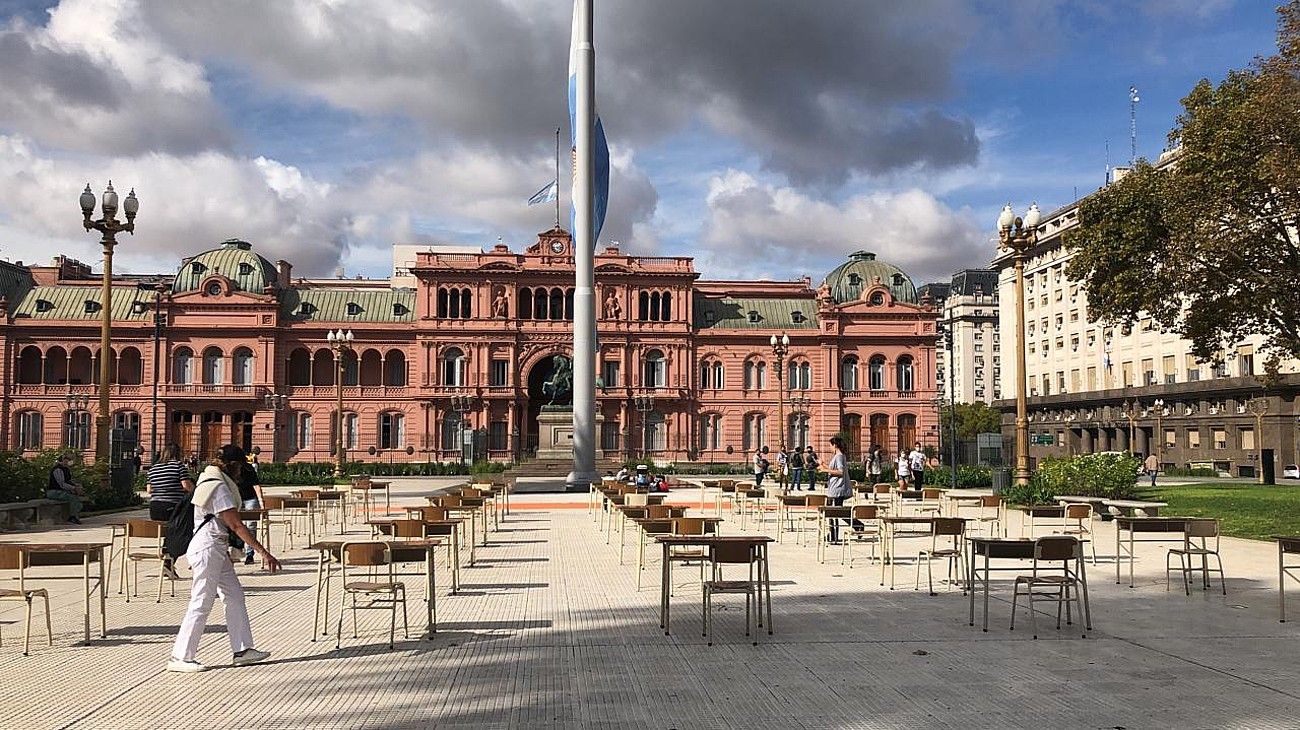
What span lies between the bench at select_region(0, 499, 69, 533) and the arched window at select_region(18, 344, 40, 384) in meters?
54.4

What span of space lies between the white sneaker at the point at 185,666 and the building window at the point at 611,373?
207ft

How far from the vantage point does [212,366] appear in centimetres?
7056

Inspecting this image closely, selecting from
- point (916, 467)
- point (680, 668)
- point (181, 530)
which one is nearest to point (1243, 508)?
point (916, 467)

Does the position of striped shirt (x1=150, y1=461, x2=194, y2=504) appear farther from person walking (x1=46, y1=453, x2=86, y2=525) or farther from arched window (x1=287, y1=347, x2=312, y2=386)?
arched window (x1=287, y1=347, x2=312, y2=386)

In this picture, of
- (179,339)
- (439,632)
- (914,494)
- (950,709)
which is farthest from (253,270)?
(950,709)

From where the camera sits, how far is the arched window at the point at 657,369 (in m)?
72.9

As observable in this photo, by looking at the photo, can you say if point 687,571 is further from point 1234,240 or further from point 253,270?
point 253,270

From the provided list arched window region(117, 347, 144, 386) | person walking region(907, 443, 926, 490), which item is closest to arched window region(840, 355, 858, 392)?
person walking region(907, 443, 926, 490)

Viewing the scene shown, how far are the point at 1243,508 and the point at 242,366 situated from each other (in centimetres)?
6060

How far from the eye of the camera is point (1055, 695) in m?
8.11

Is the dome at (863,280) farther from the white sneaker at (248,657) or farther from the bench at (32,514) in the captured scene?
the white sneaker at (248,657)

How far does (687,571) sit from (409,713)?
8.64 meters

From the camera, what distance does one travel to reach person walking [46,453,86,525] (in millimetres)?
23953

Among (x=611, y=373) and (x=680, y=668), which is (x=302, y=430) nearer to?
(x=611, y=373)
